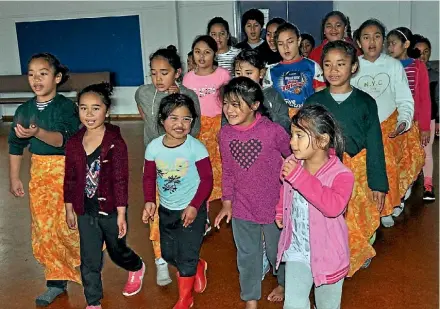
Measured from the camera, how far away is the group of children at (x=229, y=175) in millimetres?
2188

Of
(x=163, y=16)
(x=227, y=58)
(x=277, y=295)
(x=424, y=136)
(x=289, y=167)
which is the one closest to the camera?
(x=289, y=167)

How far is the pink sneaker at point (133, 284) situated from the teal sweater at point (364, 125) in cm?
133

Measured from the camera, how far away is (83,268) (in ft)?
9.23

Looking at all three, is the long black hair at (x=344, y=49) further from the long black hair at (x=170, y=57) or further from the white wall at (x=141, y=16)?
the white wall at (x=141, y=16)

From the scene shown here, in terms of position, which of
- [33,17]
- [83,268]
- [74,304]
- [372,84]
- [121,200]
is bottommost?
[74,304]

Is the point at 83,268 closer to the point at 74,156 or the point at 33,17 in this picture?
the point at 74,156

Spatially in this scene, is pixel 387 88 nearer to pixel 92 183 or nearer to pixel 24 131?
pixel 92 183

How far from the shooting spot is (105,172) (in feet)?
8.87

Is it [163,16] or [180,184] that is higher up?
[163,16]

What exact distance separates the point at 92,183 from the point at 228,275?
1.06 m

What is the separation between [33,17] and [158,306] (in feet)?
27.2

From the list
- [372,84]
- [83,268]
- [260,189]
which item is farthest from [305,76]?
[83,268]

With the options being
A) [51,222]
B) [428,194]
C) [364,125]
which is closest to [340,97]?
[364,125]

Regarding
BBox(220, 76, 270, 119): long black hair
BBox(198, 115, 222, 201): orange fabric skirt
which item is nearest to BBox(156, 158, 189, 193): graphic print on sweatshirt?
BBox(220, 76, 270, 119): long black hair
